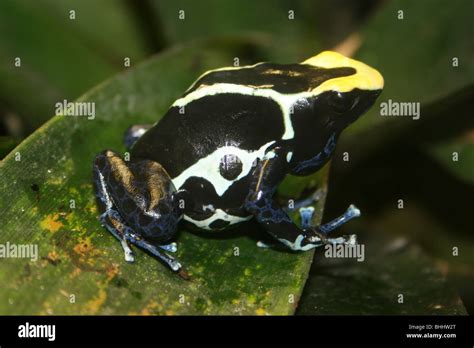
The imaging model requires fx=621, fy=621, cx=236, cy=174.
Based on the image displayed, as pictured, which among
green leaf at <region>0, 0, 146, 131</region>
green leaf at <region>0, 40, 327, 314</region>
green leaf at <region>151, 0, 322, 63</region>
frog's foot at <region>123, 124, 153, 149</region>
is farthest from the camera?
green leaf at <region>151, 0, 322, 63</region>

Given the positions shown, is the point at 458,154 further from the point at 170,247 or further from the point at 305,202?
the point at 170,247

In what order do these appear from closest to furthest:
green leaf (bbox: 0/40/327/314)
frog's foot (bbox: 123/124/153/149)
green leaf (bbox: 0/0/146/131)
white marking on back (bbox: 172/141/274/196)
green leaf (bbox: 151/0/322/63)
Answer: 1. green leaf (bbox: 0/40/327/314)
2. white marking on back (bbox: 172/141/274/196)
3. frog's foot (bbox: 123/124/153/149)
4. green leaf (bbox: 0/0/146/131)
5. green leaf (bbox: 151/0/322/63)

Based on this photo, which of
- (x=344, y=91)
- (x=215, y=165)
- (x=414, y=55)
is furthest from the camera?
(x=414, y=55)

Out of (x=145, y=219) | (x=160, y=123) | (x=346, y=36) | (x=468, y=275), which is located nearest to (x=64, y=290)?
(x=145, y=219)
